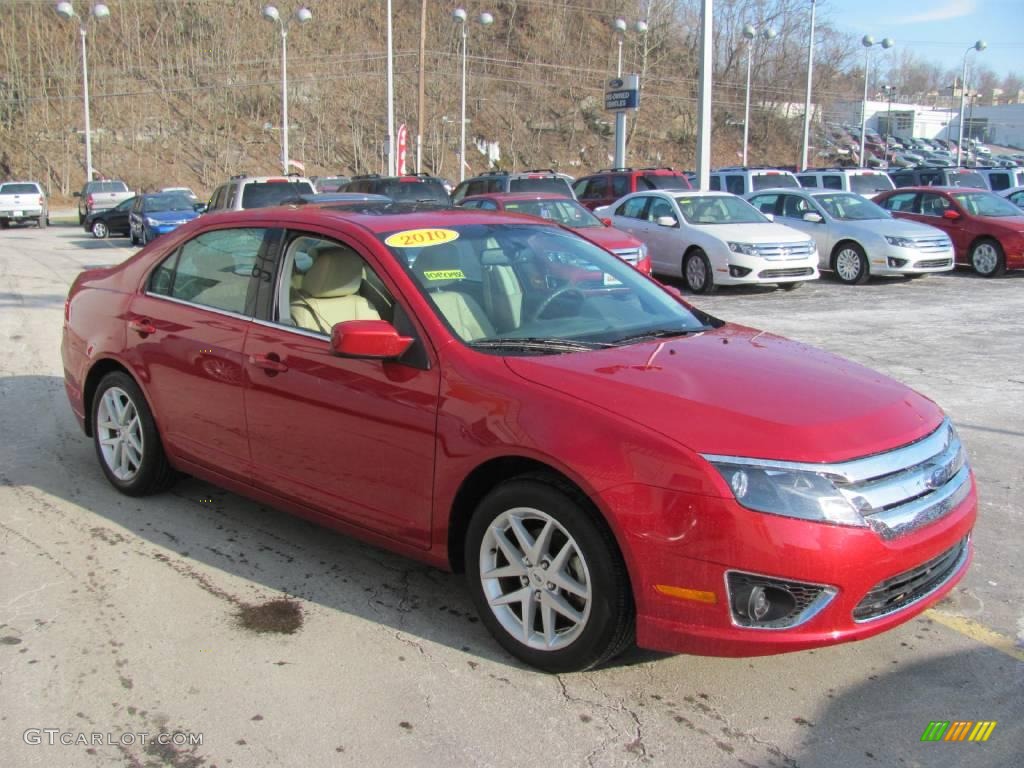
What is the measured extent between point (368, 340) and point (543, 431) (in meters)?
0.84

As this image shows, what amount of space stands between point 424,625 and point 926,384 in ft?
19.8

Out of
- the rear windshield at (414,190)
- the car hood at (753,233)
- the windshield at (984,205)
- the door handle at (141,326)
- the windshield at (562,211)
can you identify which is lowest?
the door handle at (141,326)

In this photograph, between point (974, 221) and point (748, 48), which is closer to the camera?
point (974, 221)

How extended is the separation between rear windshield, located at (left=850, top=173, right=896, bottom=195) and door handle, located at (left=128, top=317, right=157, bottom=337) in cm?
2132

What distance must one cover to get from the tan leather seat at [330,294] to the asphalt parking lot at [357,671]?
1125 millimetres

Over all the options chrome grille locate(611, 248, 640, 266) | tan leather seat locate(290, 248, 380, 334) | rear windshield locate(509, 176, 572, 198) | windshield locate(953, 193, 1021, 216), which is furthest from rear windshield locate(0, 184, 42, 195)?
tan leather seat locate(290, 248, 380, 334)

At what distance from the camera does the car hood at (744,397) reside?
3102 millimetres

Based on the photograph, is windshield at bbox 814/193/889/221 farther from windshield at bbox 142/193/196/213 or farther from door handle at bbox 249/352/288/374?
windshield at bbox 142/193/196/213

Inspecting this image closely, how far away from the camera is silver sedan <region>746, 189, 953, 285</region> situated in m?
15.8

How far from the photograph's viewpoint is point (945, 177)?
23344 mm

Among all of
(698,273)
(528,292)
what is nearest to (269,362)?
(528,292)

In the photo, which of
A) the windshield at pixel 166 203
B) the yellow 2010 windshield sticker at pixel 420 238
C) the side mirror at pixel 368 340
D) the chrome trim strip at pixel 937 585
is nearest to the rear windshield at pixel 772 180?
the windshield at pixel 166 203

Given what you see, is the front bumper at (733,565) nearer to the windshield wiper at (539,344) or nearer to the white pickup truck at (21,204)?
the windshield wiper at (539,344)

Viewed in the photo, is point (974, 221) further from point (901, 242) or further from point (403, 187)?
point (403, 187)
